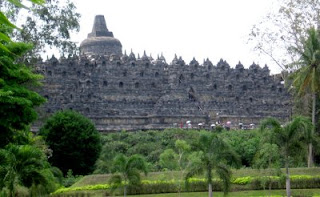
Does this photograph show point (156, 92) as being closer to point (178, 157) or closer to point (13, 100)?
point (178, 157)

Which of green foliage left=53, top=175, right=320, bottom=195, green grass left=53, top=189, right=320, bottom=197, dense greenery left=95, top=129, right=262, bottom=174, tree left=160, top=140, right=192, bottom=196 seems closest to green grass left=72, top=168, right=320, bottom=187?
green foliage left=53, top=175, right=320, bottom=195

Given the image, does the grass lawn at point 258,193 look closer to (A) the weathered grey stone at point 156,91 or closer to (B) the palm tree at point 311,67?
(B) the palm tree at point 311,67

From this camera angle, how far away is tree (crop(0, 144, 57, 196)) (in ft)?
47.4

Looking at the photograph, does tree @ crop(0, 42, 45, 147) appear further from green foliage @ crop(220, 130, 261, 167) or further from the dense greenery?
green foliage @ crop(220, 130, 261, 167)

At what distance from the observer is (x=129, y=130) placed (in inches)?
1695

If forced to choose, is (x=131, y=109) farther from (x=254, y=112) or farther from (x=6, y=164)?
(x=6, y=164)

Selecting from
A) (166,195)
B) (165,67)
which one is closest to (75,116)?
(166,195)

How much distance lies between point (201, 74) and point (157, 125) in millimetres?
9968

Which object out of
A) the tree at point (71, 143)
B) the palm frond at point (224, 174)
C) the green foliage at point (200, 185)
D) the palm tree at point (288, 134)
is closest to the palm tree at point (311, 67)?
the green foliage at point (200, 185)

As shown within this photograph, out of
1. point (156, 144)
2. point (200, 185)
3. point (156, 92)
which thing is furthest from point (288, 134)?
point (156, 92)

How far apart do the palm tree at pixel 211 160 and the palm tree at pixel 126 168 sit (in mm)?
2599

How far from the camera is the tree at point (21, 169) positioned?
47.4 ft

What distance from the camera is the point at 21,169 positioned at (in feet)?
49.8

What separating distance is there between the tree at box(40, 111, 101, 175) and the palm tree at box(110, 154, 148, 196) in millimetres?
9587
